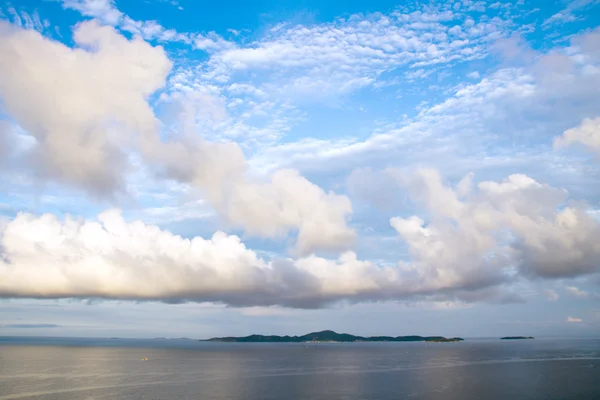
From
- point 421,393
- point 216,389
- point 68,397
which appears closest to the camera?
point 68,397

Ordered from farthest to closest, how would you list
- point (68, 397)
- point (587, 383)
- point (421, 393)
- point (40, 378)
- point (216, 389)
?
point (40, 378) < point (587, 383) < point (216, 389) < point (421, 393) < point (68, 397)

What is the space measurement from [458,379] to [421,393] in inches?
1270

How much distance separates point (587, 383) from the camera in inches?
4242

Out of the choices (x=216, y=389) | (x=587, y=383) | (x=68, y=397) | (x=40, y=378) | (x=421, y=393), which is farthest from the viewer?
(x=40, y=378)

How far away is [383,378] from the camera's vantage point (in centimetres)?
12319

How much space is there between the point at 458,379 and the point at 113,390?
276ft

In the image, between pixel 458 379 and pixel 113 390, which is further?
pixel 458 379

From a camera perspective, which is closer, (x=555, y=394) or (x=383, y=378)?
(x=555, y=394)

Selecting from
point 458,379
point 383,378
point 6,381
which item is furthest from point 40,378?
point 458,379

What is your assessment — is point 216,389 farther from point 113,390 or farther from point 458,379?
point 458,379

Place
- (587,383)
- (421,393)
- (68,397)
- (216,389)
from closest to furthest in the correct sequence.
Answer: (68,397) → (421,393) → (216,389) → (587,383)

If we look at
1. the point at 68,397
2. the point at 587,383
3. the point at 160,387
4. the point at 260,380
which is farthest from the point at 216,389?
the point at 587,383

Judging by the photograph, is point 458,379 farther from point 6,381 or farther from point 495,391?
point 6,381

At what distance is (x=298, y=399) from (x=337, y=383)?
→ 1107 inches
